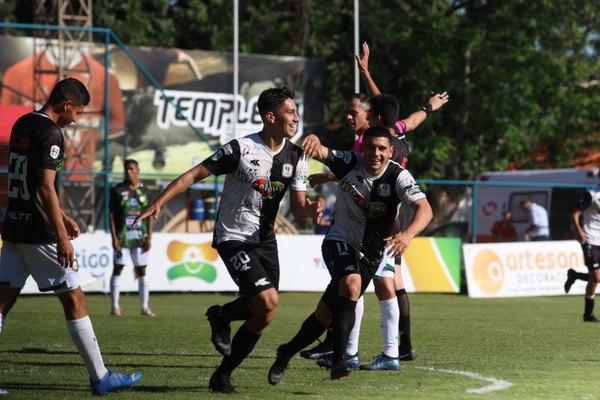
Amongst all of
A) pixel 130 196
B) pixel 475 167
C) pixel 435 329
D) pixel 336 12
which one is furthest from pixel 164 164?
pixel 435 329

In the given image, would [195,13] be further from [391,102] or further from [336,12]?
[391,102]

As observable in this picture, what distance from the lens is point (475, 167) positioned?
37750 mm

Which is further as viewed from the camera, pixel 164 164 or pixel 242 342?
pixel 164 164

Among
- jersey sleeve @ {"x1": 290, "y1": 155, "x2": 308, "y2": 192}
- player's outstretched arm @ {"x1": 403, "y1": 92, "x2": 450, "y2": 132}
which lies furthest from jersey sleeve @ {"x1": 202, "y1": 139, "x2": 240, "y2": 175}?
player's outstretched arm @ {"x1": 403, "y1": 92, "x2": 450, "y2": 132}

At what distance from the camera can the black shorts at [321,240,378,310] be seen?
8.93 m

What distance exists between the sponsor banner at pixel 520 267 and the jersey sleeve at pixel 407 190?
47.6 feet

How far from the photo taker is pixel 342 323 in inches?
341

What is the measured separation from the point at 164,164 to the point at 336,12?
7.96 meters

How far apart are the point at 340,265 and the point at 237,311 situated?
89 cm

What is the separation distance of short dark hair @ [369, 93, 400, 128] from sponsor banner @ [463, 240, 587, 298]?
1336 cm

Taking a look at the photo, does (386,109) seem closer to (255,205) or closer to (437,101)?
(437,101)

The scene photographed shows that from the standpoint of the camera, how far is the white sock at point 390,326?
10.1 m

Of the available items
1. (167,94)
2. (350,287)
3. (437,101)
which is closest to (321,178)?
(350,287)

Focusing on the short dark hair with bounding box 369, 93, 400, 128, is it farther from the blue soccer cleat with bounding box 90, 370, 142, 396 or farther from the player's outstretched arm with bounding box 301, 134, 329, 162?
the blue soccer cleat with bounding box 90, 370, 142, 396
